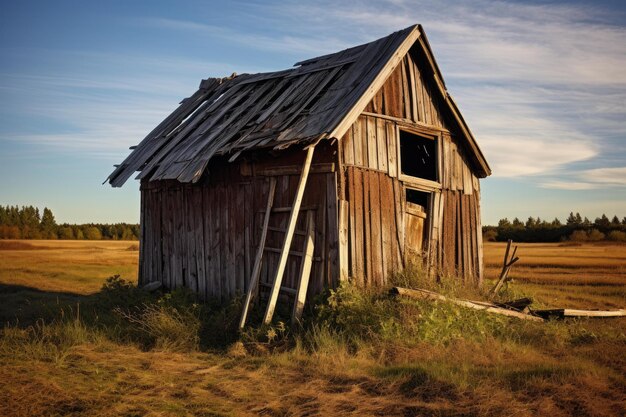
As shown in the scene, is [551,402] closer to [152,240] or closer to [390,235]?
[390,235]

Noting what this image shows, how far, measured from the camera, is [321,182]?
10727 mm

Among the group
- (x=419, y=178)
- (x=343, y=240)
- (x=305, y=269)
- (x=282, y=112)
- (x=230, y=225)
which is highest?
(x=282, y=112)

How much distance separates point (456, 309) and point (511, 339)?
3.28 feet

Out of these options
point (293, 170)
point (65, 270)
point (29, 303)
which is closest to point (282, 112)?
point (293, 170)

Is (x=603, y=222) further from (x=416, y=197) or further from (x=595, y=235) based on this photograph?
(x=416, y=197)

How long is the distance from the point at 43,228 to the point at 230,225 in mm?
46284

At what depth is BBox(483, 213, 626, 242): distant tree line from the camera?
126ft

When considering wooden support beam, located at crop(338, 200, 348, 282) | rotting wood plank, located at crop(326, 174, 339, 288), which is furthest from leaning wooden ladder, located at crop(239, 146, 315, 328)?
wooden support beam, located at crop(338, 200, 348, 282)

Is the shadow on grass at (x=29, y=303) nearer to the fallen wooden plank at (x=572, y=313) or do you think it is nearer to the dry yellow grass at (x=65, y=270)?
the dry yellow grass at (x=65, y=270)

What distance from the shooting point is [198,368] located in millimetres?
8867

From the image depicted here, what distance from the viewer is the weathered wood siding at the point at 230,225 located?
10.7 metres

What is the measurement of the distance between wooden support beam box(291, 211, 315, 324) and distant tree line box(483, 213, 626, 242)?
31437mm

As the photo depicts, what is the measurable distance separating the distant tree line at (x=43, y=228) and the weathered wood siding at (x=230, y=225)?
40.8 m

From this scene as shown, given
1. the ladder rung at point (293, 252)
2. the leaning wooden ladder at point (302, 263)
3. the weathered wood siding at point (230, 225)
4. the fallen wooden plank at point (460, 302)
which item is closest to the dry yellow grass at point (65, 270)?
the weathered wood siding at point (230, 225)
